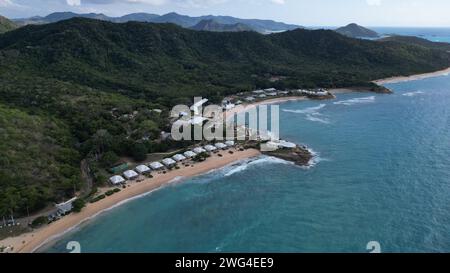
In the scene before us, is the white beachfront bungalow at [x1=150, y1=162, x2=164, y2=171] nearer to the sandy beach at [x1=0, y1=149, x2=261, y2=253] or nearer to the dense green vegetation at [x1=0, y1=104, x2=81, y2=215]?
the sandy beach at [x1=0, y1=149, x2=261, y2=253]

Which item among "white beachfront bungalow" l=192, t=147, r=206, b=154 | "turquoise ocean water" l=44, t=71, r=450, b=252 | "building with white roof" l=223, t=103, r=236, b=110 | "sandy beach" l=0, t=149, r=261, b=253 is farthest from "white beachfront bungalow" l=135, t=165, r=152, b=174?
"building with white roof" l=223, t=103, r=236, b=110

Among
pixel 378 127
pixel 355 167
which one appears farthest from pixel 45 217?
pixel 378 127

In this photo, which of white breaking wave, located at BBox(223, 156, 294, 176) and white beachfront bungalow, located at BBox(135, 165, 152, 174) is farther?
white breaking wave, located at BBox(223, 156, 294, 176)

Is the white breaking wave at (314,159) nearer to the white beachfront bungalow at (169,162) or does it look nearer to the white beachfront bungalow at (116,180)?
the white beachfront bungalow at (169,162)

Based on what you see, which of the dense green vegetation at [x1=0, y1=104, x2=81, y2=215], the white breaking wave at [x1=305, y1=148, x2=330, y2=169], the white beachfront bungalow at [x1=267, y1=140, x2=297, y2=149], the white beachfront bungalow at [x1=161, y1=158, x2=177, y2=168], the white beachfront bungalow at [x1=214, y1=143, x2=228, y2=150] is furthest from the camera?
the white beachfront bungalow at [x1=214, y1=143, x2=228, y2=150]

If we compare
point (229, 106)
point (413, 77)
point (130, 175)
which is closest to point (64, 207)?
point (130, 175)

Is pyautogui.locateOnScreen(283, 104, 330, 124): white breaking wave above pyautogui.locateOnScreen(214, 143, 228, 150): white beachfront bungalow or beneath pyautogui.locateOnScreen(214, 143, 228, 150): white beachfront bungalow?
above

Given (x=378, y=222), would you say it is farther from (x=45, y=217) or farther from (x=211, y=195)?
(x=45, y=217)

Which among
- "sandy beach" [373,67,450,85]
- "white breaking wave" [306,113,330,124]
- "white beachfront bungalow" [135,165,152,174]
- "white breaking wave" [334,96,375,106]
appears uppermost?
"sandy beach" [373,67,450,85]
